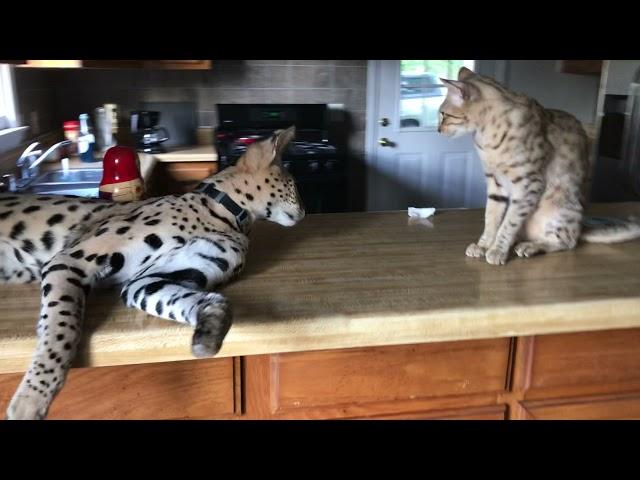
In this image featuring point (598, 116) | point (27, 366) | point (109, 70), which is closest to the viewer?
point (27, 366)

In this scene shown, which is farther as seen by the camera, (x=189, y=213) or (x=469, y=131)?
(x=469, y=131)

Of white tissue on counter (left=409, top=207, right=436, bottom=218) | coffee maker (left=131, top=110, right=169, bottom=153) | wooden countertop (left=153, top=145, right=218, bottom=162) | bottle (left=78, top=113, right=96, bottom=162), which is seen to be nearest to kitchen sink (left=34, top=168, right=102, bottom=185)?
bottle (left=78, top=113, right=96, bottom=162)

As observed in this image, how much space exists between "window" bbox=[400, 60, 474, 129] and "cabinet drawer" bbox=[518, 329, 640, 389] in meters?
3.24

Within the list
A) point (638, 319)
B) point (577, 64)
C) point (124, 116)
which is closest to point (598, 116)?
point (577, 64)

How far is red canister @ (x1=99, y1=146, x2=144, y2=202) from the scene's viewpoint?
131cm

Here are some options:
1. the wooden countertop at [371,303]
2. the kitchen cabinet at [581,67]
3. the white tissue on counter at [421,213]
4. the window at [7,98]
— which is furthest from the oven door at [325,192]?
the wooden countertop at [371,303]

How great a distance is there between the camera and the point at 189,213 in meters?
1.15

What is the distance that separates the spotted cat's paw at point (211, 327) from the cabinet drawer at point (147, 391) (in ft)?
0.56

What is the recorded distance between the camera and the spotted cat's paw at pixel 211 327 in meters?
0.84

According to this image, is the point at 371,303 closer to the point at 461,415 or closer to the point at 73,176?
the point at 461,415

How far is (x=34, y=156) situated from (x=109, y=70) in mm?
1304

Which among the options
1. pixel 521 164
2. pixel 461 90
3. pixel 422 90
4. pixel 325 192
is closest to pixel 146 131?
pixel 325 192

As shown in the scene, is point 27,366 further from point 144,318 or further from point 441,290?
point 441,290
